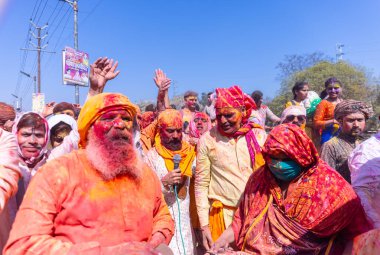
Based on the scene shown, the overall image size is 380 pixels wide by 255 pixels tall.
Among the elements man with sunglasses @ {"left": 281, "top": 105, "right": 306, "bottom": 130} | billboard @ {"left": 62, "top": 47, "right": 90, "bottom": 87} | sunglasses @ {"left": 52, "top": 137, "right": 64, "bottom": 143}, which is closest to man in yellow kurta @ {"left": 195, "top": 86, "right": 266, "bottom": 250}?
sunglasses @ {"left": 52, "top": 137, "right": 64, "bottom": 143}

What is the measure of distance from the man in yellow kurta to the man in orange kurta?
4.40ft

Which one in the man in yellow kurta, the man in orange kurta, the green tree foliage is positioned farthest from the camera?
the green tree foliage

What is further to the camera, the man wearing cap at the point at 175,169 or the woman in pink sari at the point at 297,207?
the man wearing cap at the point at 175,169

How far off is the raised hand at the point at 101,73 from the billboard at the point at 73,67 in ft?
63.3

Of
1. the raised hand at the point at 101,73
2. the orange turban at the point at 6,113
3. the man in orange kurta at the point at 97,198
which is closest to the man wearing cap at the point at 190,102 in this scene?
the orange turban at the point at 6,113

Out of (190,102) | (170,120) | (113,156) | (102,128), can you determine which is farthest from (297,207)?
(190,102)

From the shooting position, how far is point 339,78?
100 ft

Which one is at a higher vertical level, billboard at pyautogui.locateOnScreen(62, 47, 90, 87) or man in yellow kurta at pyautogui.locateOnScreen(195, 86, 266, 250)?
billboard at pyautogui.locateOnScreen(62, 47, 90, 87)

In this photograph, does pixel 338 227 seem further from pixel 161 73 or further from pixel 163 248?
pixel 161 73

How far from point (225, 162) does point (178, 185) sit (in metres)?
0.70

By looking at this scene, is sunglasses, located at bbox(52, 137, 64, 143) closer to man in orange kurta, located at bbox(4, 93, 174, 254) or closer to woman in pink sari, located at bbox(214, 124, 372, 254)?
man in orange kurta, located at bbox(4, 93, 174, 254)

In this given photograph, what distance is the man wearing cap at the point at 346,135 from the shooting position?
4.29 meters

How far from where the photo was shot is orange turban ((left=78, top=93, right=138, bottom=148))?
2.66 m

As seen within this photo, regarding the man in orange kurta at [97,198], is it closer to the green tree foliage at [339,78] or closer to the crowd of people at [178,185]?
the crowd of people at [178,185]
